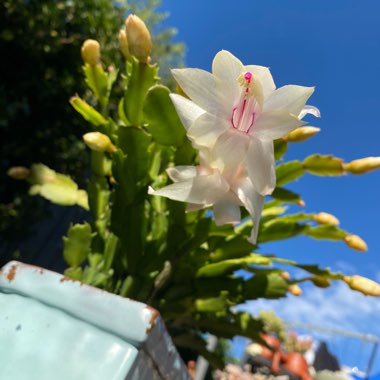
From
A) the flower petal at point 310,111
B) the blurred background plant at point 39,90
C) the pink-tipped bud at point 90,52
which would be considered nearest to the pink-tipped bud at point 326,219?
the flower petal at point 310,111

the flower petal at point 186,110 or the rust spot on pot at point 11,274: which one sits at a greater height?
the flower petal at point 186,110

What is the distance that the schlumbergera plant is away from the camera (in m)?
0.41

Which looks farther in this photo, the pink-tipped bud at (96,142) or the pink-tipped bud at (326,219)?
the pink-tipped bud at (326,219)

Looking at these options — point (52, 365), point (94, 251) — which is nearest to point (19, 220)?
point (94, 251)

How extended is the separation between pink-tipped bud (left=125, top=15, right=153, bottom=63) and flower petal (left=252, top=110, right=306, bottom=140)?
0.26 m

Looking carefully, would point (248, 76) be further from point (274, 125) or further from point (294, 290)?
point (294, 290)

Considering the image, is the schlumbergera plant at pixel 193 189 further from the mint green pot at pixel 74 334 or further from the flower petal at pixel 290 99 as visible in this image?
the mint green pot at pixel 74 334

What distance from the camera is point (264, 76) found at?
42cm

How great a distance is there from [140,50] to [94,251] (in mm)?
325

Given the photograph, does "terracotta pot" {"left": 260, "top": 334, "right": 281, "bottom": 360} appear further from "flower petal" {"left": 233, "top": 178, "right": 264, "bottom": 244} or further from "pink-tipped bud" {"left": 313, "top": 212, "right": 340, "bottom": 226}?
"flower petal" {"left": 233, "top": 178, "right": 264, "bottom": 244}

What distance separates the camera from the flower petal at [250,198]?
424 millimetres

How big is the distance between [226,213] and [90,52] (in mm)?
450

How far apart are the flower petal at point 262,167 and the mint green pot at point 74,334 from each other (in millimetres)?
156

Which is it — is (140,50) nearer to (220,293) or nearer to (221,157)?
(221,157)
